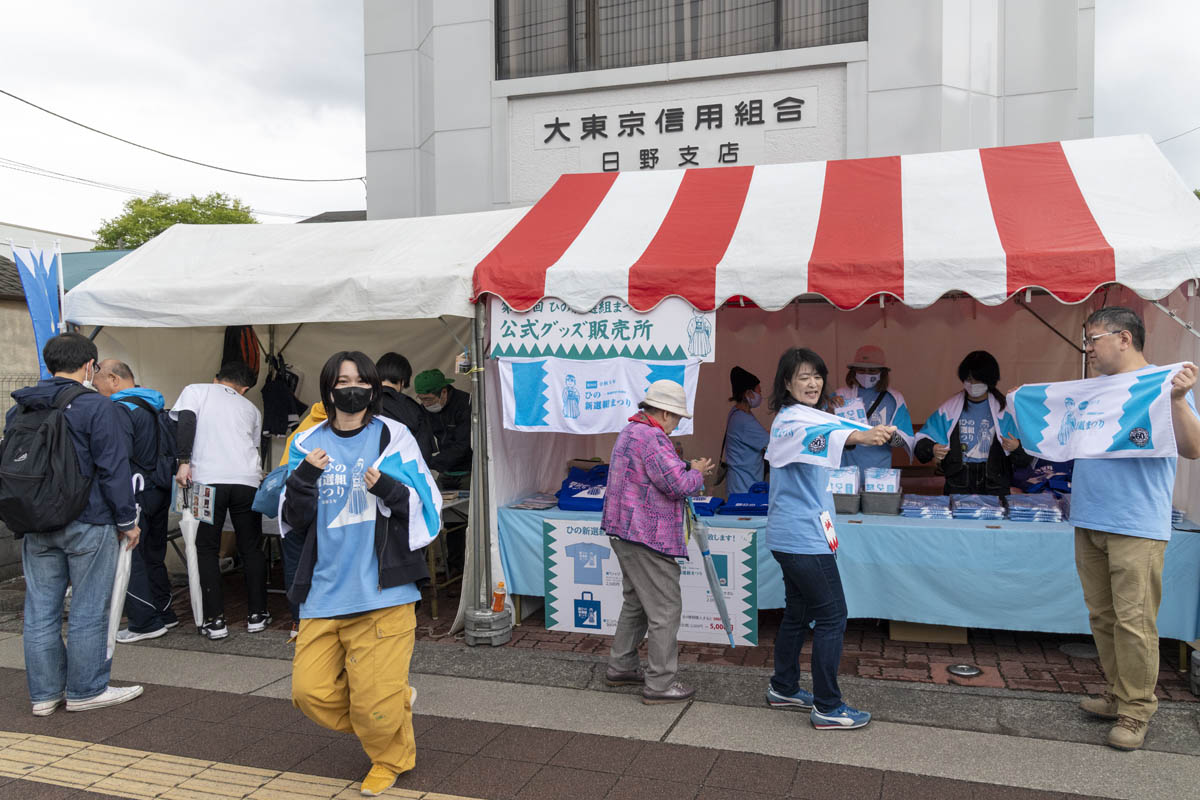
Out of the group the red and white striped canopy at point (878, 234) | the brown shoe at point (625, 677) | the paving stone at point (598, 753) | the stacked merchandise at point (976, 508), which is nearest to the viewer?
the paving stone at point (598, 753)

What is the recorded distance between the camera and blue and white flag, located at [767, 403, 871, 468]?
3.68 metres

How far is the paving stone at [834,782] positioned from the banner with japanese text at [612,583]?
152cm

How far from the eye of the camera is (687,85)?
8922mm

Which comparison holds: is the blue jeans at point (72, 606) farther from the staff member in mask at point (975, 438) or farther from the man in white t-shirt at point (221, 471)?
the staff member in mask at point (975, 438)

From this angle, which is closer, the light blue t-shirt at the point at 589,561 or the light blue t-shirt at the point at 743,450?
the light blue t-shirt at the point at 589,561

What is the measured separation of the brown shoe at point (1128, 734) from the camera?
3.64 metres

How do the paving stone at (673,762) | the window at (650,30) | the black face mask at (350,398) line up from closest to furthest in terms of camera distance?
the black face mask at (350,398) < the paving stone at (673,762) < the window at (650,30)

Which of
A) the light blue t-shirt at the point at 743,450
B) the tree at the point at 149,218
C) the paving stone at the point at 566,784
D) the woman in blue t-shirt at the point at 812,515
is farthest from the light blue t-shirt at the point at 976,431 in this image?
the tree at the point at 149,218

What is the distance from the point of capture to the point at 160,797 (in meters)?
3.47

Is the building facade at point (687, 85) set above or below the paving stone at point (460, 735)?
above

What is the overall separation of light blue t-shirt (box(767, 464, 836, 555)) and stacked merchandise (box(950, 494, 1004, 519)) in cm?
170

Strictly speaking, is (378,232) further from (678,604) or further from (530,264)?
(678,604)

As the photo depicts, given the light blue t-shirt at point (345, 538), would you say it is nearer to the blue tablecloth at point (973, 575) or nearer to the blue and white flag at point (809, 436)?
the blue and white flag at point (809, 436)

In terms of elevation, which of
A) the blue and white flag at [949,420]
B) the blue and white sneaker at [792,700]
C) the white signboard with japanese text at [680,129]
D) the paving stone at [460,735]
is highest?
the white signboard with japanese text at [680,129]
